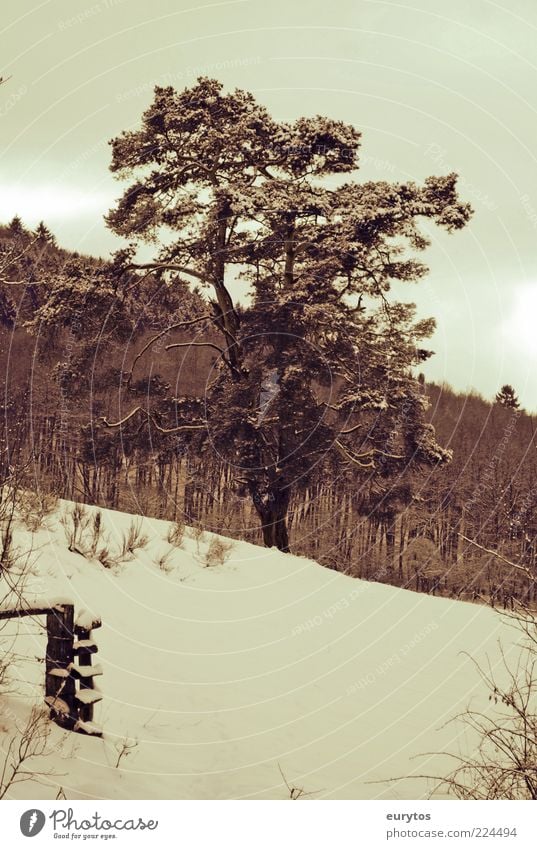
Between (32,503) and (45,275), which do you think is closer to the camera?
(32,503)

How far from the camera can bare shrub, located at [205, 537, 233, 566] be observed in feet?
45.1

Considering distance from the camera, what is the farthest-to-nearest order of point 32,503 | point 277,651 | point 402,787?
point 32,503 → point 277,651 → point 402,787

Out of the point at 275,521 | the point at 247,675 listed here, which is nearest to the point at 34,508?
the point at 247,675

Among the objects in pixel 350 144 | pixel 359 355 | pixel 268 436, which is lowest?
pixel 268 436

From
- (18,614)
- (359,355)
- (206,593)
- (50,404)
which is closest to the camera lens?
(18,614)

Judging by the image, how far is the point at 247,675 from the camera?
9.86 metres

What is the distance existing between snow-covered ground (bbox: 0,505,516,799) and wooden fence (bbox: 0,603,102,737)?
0.19 meters

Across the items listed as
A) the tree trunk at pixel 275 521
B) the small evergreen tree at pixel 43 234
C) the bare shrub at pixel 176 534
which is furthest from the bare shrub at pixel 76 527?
the tree trunk at pixel 275 521

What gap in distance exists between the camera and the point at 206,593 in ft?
40.7

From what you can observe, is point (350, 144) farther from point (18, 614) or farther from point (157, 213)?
point (18, 614)

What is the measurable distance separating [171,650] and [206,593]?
8.23 feet

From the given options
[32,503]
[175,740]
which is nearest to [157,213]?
[32,503]

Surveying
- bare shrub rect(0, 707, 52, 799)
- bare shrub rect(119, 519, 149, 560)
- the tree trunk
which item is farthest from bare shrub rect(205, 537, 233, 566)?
bare shrub rect(0, 707, 52, 799)

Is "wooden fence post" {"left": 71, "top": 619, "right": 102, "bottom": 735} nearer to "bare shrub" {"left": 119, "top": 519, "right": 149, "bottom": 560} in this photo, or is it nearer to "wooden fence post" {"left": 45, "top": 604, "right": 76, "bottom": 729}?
"wooden fence post" {"left": 45, "top": 604, "right": 76, "bottom": 729}
